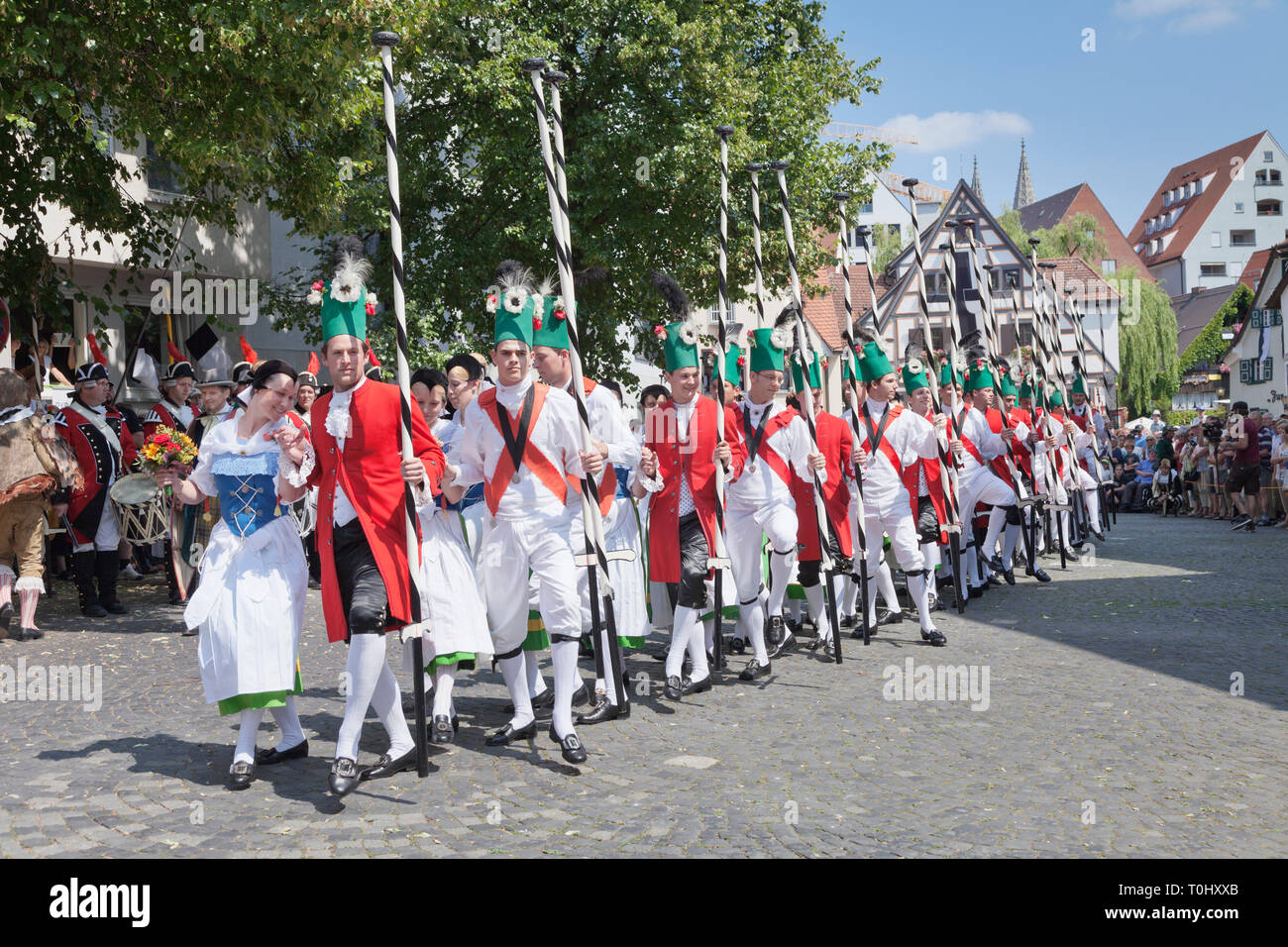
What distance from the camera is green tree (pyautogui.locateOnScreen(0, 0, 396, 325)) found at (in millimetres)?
11469

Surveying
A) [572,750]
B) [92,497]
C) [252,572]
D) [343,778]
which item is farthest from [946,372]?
[343,778]

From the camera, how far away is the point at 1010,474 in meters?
13.8

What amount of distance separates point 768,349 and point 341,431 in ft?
13.1

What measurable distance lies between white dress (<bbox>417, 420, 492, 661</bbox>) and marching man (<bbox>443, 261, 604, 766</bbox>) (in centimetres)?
10

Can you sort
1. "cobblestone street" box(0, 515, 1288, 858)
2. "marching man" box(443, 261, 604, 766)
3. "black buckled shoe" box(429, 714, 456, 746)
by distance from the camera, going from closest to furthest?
"cobblestone street" box(0, 515, 1288, 858), "marching man" box(443, 261, 604, 766), "black buckled shoe" box(429, 714, 456, 746)

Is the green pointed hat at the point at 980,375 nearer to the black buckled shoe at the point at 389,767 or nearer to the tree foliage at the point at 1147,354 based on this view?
the black buckled shoe at the point at 389,767

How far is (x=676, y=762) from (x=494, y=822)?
4.34 feet

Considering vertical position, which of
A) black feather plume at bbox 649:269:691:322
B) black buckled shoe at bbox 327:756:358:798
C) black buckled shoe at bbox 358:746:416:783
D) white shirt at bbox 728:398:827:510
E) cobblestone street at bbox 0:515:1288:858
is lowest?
cobblestone street at bbox 0:515:1288:858

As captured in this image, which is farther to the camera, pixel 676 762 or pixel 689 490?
pixel 689 490

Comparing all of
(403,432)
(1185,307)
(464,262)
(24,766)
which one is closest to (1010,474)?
(403,432)

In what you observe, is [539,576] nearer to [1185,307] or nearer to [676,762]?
[676,762]

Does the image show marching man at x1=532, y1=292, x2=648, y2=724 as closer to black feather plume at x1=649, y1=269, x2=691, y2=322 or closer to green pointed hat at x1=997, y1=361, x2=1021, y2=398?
black feather plume at x1=649, y1=269, x2=691, y2=322

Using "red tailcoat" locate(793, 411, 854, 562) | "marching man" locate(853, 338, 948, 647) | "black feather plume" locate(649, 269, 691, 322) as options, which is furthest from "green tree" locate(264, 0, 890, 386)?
"black feather plume" locate(649, 269, 691, 322)
